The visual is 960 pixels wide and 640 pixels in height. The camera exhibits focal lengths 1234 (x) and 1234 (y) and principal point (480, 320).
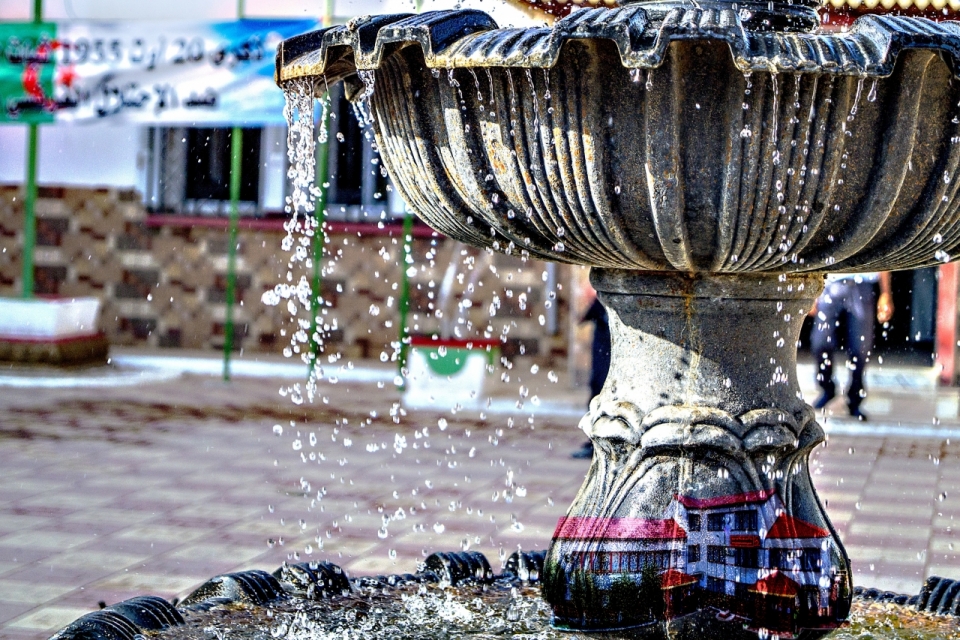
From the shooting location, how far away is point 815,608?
2.38 metres

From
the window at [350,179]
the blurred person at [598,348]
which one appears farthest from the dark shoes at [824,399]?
the window at [350,179]

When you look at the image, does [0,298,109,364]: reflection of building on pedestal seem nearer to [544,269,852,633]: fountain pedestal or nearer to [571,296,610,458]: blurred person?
[571,296,610,458]: blurred person

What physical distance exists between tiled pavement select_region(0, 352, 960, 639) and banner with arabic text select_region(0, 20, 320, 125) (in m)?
2.11

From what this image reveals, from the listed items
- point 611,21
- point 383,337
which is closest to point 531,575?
point 611,21

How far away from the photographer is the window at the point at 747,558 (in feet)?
7.69

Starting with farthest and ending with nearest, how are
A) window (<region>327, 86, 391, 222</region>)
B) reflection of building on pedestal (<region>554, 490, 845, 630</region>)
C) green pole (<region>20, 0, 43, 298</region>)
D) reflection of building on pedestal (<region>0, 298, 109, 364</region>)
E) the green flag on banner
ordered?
window (<region>327, 86, 391, 222</region>), reflection of building on pedestal (<region>0, 298, 109, 364</region>), green pole (<region>20, 0, 43, 298</region>), the green flag on banner, reflection of building on pedestal (<region>554, 490, 845, 630</region>)

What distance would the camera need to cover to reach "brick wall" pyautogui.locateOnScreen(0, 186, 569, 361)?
10.9 meters

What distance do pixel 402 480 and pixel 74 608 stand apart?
8.34 ft

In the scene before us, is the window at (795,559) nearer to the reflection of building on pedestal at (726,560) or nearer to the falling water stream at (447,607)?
the reflection of building on pedestal at (726,560)

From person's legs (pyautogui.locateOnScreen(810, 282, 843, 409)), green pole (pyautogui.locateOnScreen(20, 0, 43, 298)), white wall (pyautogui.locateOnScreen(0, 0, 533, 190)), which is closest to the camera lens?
person's legs (pyautogui.locateOnScreen(810, 282, 843, 409))

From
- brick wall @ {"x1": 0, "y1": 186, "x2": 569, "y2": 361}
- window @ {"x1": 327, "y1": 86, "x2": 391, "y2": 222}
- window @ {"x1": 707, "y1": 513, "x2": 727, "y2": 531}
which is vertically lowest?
window @ {"x1": 707, "y1": 513, "x2": 727, "y2": 531}

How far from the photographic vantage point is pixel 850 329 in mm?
8406

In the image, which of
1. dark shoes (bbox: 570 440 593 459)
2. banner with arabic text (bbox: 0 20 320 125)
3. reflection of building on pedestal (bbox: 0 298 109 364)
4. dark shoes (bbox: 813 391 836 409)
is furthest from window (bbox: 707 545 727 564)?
reflection of building on pedestal (bbox: 0 298 109 364)

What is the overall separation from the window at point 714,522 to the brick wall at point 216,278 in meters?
8.32
